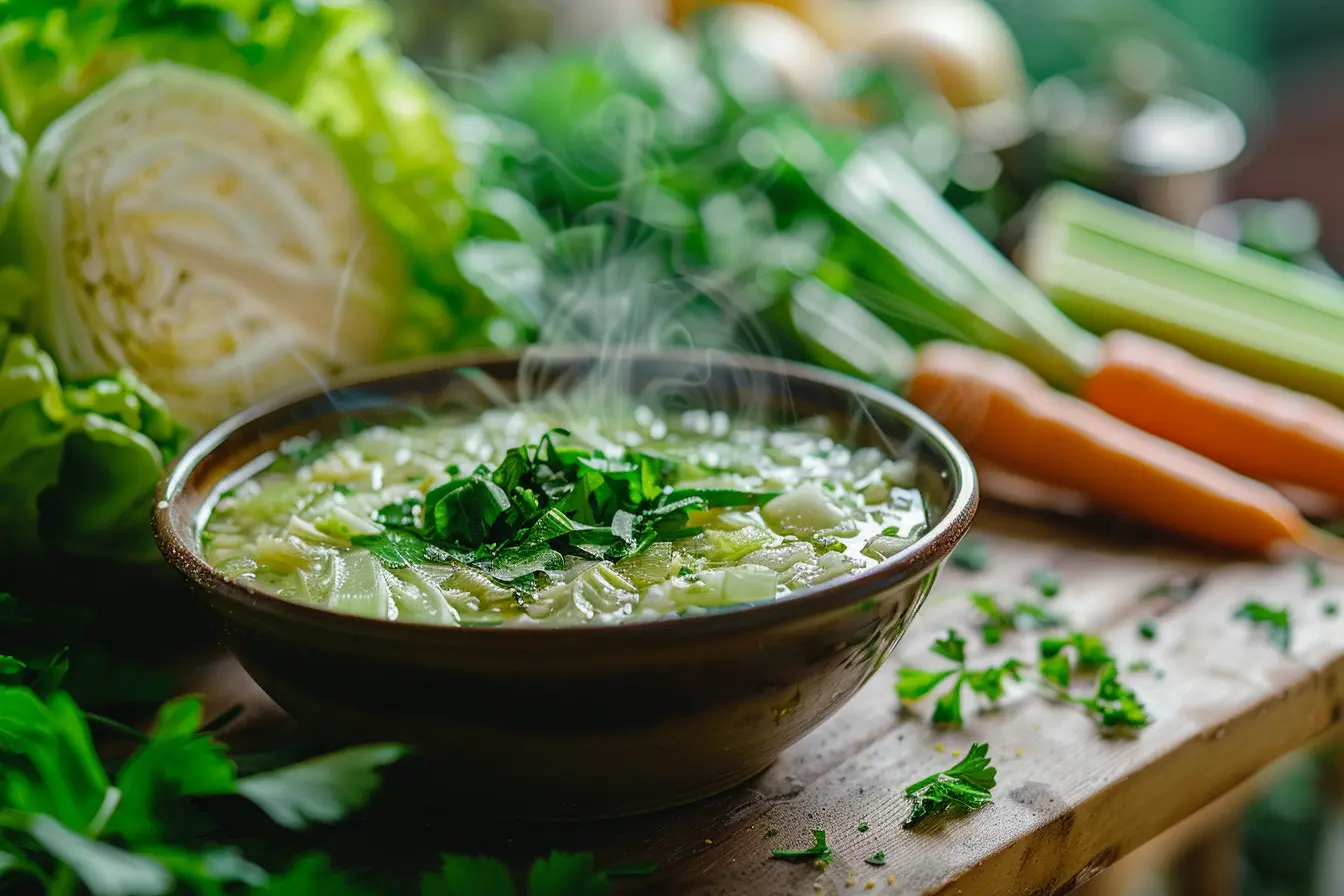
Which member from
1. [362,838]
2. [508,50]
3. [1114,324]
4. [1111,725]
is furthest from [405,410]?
[508,50]

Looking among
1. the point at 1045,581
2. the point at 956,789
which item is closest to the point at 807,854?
the point at 956,789

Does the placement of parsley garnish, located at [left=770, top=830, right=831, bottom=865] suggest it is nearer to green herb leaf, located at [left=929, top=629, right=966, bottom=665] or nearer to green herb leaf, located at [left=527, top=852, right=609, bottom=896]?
green herb leaf, located at [left=527, top=852, right=609, bottom=896]

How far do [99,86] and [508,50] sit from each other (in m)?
1.97

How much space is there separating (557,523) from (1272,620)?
1133mm

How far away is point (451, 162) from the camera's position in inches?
96.3

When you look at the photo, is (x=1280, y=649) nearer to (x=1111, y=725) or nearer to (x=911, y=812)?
(x=1111, y=725)

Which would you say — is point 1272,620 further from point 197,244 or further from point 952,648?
point 197,244

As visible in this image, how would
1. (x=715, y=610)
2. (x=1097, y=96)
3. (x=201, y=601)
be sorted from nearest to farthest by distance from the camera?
1. (x=715, y=610)
2. (x=201, y=601)
3. (x=1097, y=96)

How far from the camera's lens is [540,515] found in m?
1.44

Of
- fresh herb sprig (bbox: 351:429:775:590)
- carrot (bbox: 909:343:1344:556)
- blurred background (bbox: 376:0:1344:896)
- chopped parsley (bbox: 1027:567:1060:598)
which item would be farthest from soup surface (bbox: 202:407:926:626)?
blurred background (bbox: 376:0:1344:896)

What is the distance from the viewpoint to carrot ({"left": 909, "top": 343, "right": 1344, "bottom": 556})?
2182 millimetres

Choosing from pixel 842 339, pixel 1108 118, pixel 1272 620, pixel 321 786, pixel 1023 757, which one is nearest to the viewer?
pixel 321 786

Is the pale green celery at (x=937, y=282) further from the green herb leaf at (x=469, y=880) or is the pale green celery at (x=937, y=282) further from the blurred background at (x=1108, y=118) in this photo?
the green herb leaf at (x=469, y=880)

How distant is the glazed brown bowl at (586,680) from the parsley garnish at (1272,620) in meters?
0.71
